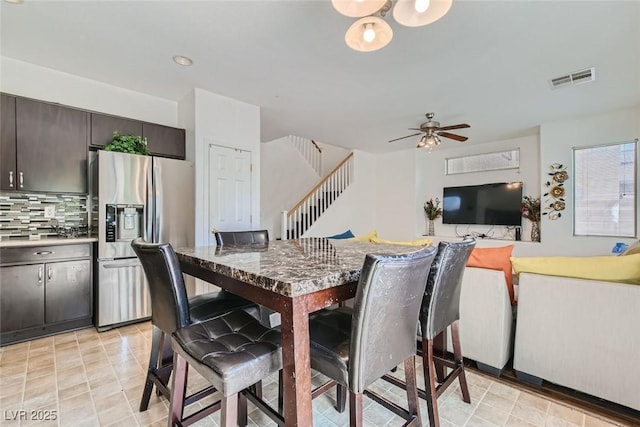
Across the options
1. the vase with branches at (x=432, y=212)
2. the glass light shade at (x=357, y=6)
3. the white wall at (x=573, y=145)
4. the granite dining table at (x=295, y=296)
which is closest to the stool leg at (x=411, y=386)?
the granite dining table at (x=295, y=296)

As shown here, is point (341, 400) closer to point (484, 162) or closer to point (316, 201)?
point (316, 201)

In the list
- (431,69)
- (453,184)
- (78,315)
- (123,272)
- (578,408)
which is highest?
(431,69)

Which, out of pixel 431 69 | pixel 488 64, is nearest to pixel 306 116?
pixel 431 69

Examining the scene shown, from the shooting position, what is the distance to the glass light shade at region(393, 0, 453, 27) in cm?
151

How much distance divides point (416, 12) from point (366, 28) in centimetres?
31

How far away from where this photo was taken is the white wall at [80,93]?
2.79 metres

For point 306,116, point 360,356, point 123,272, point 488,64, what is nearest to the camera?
point 360,356

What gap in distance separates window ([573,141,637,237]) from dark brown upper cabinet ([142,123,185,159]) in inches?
226

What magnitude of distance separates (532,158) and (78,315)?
6924 millimetres

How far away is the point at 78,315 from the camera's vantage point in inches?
111

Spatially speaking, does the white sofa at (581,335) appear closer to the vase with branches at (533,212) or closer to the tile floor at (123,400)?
the tile floor at (123,400)

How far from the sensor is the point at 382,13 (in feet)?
5.76

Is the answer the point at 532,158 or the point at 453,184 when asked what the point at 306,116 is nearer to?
the point at 453,184

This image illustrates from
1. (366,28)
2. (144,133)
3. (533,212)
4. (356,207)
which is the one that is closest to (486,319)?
(366,28)
